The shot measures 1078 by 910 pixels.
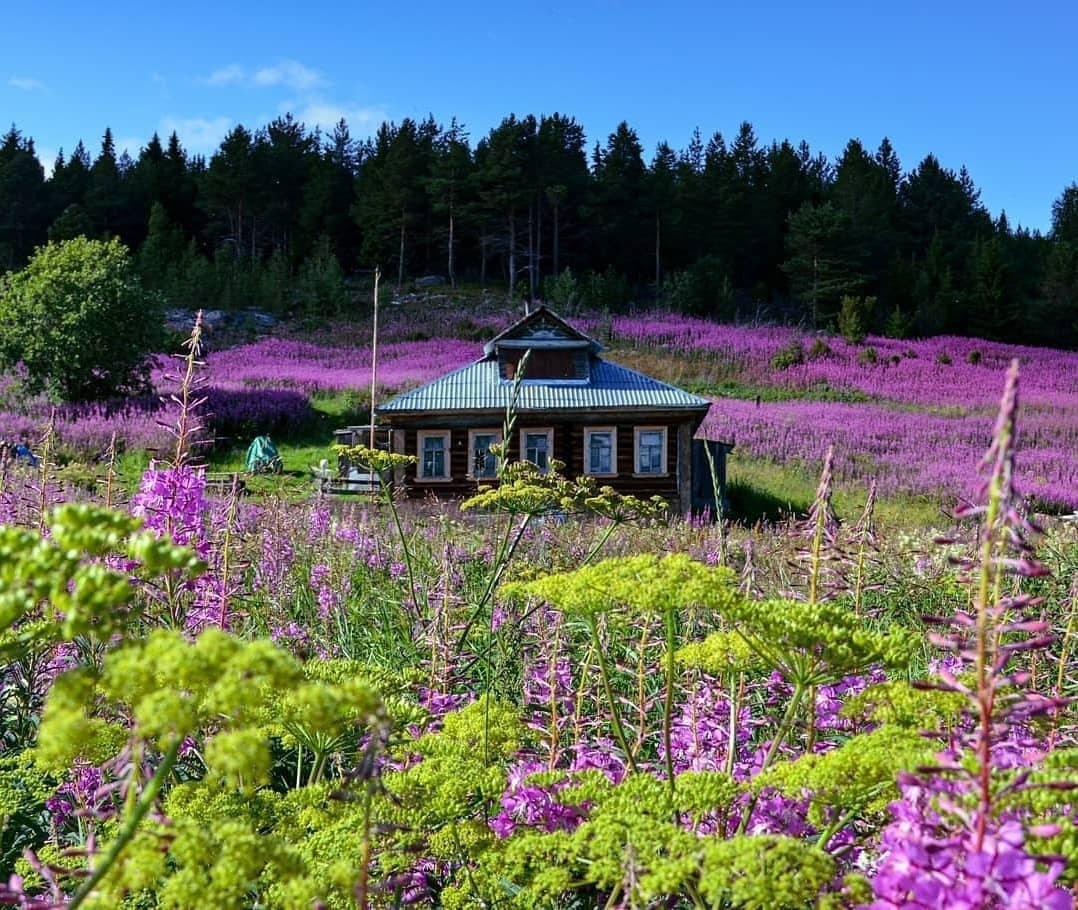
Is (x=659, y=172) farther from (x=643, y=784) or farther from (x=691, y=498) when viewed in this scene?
(x=643, y=784)

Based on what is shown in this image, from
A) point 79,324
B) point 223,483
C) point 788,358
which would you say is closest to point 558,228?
point 788,358

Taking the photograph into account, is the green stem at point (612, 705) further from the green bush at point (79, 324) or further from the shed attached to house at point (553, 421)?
the green bush at point (79, 324)

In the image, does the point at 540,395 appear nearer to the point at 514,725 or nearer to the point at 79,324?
the point at 79,324

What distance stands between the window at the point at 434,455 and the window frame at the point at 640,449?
4.30 meters

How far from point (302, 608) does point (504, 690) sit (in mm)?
1871

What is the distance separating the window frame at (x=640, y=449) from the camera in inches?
840

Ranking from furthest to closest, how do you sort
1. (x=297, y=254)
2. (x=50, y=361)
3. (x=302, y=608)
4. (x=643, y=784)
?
(x=297, y=254)
(x=50, y=361)
(x=302, y=608)
(x=643, y=784)

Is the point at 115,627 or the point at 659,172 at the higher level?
the point at 659,172

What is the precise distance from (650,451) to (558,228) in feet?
139

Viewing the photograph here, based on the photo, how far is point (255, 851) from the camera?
106 centimetres

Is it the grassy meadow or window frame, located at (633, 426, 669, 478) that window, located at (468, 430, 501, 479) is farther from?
the grassy meadow

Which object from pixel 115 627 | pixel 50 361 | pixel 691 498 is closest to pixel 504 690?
pixel 115 627

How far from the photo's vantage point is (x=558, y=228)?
61156 millimetres

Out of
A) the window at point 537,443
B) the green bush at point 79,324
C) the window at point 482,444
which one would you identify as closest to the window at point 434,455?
the window at point 482,444
